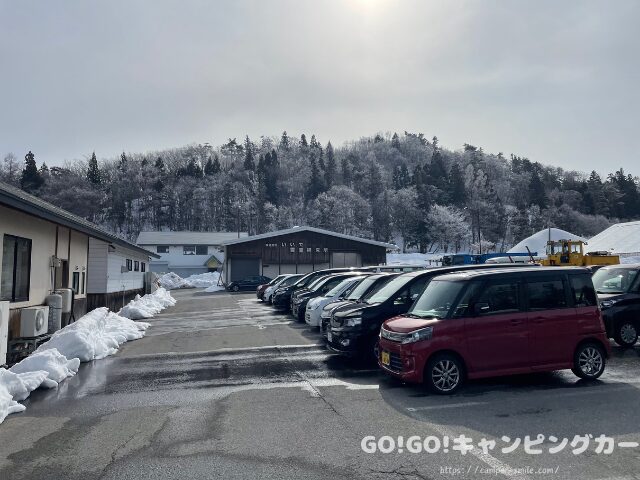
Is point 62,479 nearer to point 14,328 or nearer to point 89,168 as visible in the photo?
point 14,328

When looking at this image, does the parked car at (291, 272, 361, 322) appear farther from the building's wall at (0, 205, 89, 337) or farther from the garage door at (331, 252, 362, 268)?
the garage door at (331, 252, 362, 268)

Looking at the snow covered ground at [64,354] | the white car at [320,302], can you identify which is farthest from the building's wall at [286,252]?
the white car at [320,302]

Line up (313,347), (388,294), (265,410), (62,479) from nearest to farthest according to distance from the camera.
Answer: (62,479)
(265,410)
(388,294)
(313,347)

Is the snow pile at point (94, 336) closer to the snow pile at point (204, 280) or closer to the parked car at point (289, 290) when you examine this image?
the parked car at point (289, 290)

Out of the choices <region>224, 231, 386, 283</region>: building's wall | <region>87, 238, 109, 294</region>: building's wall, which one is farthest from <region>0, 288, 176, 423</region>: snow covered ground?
<region>224, 231, 386, 283</region>: building's wall

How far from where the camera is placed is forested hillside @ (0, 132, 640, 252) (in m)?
75.2

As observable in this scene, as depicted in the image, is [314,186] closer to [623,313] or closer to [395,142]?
[395,142]

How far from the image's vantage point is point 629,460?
4438 mm

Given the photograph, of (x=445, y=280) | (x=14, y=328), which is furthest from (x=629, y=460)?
(x=14, y=328)

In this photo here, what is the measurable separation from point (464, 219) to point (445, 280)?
2980 inches

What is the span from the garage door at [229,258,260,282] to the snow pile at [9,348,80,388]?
35249 mm

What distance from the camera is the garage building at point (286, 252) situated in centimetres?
4366

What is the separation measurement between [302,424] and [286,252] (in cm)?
3836

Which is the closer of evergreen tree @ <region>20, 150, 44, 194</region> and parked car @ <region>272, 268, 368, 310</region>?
parked car @ <region>272, 268, 368, 310</region>
